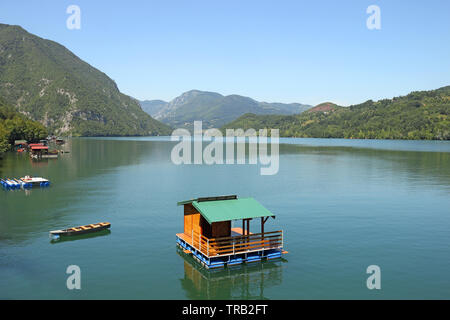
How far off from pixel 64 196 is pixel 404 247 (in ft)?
202

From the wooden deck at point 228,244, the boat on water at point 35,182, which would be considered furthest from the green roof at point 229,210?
the boat on water at point 35,182

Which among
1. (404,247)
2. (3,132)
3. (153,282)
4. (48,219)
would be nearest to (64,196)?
(48,219)

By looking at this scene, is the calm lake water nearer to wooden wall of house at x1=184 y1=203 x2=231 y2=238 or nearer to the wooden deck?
the wooden deck

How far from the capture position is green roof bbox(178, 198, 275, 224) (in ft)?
116

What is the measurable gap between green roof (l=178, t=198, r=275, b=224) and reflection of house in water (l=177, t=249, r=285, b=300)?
5.12m

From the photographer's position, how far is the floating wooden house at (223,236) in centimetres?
3525

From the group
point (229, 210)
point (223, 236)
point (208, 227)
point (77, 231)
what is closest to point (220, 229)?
point (223, 236)

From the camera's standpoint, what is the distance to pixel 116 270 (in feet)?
114

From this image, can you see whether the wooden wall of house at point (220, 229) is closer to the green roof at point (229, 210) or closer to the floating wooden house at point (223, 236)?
the floating wooden house at point (223, 236)

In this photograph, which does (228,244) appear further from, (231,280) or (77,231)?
(77,231)

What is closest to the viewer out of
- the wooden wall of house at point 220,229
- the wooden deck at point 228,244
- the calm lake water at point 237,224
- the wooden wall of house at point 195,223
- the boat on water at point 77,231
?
the calm lake water at point 237,224

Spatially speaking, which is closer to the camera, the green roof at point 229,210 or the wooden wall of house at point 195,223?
the green roof at point 229,210

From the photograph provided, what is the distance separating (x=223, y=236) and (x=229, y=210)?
A: 9.28 ft
